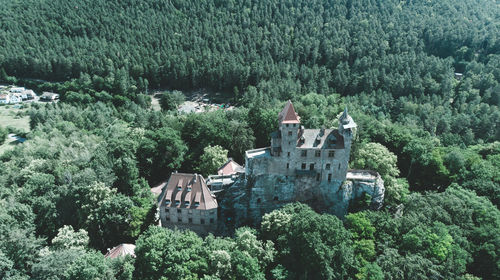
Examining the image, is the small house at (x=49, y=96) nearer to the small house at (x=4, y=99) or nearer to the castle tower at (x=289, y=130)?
the small house at (x=4, y=99)

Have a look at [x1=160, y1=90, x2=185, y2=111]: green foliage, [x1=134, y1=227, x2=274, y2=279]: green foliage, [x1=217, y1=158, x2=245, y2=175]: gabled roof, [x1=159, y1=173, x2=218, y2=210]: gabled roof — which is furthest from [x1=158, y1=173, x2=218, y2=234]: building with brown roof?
[x1=160, y1=90, x2=185, y2=111]: green foliage

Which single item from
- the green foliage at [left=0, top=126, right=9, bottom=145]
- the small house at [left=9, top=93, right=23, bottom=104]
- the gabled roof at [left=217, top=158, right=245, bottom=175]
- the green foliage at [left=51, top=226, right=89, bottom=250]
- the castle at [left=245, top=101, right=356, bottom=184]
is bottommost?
the green foliage at [left=0, top=126, right=9, bottom=145]

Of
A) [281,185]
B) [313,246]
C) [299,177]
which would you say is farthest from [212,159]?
[313,246]

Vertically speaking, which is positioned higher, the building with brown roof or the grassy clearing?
the building with brown roof

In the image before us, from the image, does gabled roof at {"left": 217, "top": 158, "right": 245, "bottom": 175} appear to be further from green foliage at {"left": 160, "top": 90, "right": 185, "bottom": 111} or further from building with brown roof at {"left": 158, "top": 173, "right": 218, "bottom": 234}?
green foliage at {"left": 160, "top": 90, "right": 185, "bottom": 111}

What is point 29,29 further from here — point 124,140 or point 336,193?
point 336,193

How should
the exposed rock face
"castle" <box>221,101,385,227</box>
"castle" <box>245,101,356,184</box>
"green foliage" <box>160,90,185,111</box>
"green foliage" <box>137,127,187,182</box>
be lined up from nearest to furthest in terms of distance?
"castle" <box>245,101,356,184</box>
"castle" <box>221,101,385,227</box>
the exposed rock face
"green foliage" <box>137,127,187,182</box>
"green foliage" <box>160,90,185,111</box>

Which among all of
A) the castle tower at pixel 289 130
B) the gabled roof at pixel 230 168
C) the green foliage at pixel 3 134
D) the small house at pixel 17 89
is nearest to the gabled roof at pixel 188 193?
the gabled roof at pixel 230 168
